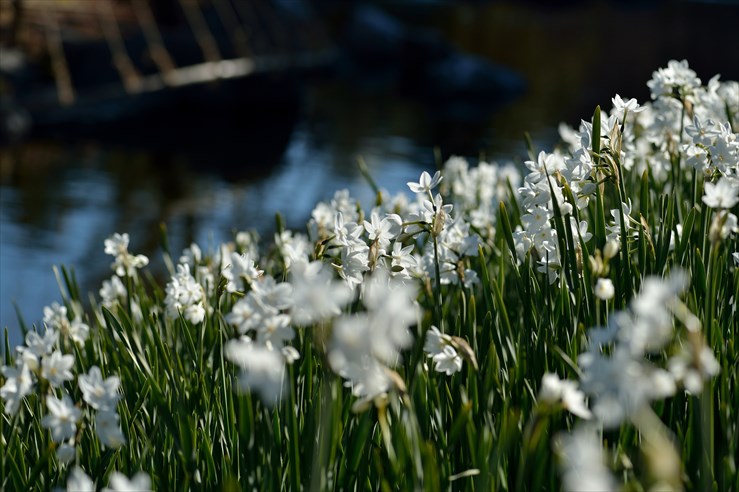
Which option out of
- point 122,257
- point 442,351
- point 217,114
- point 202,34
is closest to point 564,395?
point 442,351

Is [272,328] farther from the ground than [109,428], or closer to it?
farther from the ground

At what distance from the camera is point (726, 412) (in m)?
2.07

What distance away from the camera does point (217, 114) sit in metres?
17.3

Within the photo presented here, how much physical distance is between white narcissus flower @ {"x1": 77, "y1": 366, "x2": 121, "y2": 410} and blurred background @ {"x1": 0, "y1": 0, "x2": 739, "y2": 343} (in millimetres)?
2402

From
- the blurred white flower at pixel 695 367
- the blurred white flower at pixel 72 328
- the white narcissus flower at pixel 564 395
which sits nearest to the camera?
the blurred white flower at pixel 695 367

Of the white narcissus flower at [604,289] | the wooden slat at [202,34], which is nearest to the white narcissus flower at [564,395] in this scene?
the white narcissus flower at [604,289]

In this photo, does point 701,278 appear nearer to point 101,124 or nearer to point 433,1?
point 101,124

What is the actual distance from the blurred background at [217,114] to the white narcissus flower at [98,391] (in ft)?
7.88

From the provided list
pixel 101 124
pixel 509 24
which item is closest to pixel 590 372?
pixel 101 124

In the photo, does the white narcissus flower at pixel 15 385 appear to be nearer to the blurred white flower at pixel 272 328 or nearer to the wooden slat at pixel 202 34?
the blurred white flower at pixel 272 328

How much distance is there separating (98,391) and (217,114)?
16.1 m

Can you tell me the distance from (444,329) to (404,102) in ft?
60.3

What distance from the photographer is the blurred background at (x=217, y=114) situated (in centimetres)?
1030

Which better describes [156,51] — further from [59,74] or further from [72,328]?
[72,328]
